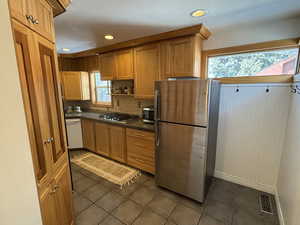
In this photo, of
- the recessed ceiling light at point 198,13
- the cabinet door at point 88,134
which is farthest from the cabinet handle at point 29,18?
the cabinet door at point 88,134

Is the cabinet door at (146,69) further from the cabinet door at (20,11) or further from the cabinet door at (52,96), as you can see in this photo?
the cabinet door at (20,11)

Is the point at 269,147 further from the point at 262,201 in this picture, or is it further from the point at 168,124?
the point at 168,124

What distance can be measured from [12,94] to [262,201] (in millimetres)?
2976

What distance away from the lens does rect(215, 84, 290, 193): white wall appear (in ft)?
6.85

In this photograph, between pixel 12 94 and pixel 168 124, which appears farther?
pixel 168 124

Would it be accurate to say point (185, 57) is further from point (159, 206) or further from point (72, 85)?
point (72, 85)

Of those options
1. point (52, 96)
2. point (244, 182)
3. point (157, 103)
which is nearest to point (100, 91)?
point (157, 103)

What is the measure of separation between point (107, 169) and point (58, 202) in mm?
1655

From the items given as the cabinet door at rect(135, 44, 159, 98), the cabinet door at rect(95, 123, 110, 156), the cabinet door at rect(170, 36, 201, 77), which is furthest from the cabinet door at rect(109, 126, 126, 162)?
the cabinet door at rect(170, 36, 201, 77)

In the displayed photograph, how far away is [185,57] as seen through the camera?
7.56 feet

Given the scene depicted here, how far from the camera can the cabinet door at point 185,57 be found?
2239mm

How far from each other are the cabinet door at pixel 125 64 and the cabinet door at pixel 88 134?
137cm

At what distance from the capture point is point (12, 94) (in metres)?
0.67

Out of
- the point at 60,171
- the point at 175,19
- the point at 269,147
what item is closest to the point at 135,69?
the point at 175,19
